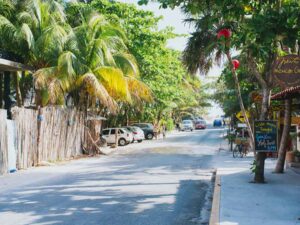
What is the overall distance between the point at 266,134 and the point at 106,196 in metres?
5.27

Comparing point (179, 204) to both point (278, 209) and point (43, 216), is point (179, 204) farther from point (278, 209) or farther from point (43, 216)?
point (43, 216)

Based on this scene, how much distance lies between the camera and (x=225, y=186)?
12109mm

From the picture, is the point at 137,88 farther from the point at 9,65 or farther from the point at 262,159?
the point at 262,159

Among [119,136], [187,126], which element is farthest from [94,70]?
[187,126]

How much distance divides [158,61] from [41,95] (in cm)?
1344

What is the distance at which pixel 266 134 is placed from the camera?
44.3 ft

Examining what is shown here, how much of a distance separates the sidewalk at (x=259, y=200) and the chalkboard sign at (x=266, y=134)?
1.05m

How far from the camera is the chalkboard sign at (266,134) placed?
43.6 feet

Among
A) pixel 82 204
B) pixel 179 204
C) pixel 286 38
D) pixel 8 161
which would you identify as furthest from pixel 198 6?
pixel 8 161

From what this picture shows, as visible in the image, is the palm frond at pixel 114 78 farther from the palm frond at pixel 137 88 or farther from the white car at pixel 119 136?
the white car at pixel 119 136

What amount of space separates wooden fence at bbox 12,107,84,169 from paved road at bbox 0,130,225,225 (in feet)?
3.77

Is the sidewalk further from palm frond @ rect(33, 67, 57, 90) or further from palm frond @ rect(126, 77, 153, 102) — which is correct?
palm frond @ rect(126, 77, 153, 102)

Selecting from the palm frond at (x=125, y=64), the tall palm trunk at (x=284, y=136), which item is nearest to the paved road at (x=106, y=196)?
the tall palm trunk at (x=284, y=136)

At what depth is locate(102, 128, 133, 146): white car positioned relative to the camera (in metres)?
34.6
